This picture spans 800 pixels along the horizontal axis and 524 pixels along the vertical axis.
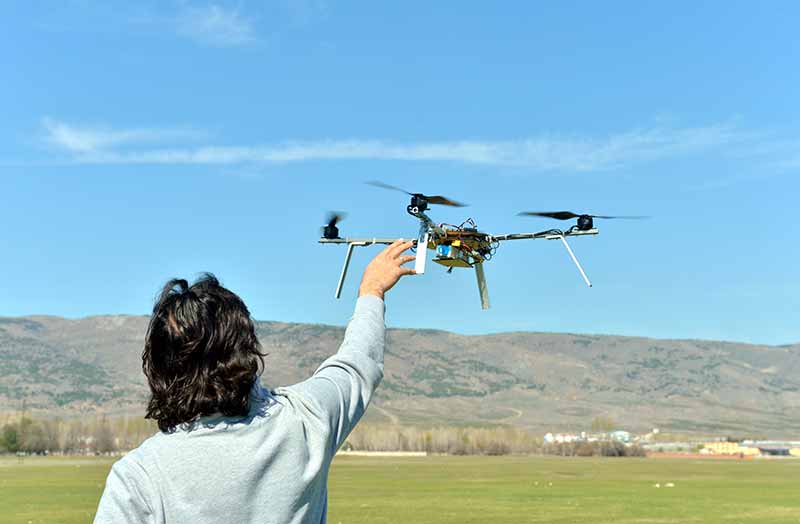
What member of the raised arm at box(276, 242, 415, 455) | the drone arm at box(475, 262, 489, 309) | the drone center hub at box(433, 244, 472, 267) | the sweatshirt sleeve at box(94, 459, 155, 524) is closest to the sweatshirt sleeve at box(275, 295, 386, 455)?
the raised arm at box(276, 242, 415, 455)

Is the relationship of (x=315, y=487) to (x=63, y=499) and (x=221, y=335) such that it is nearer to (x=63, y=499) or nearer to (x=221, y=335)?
(x=221, y=335)

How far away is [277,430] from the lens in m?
3.71

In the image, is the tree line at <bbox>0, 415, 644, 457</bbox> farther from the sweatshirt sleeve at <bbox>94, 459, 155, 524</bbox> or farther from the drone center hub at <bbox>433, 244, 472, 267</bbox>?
the sweatshirt sleeve at <bbox>94, 459, 155, 524</bbox>

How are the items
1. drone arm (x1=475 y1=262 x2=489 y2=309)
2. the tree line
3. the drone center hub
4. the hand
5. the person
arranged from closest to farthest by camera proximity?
the person, the hand, drone arm (x1=475 y1=262 x2=489 y2=309), the drone center hub, the tree line

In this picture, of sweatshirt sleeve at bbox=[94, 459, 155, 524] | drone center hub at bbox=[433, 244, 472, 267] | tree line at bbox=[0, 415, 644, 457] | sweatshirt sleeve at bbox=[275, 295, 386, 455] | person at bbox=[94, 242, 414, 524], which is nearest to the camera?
sweatshirt sleeve at bbox=[94, 459, 155, 524]

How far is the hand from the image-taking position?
14.4 ft

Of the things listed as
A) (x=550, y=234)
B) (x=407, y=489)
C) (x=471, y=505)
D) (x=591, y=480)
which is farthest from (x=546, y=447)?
(x=550, y=234)

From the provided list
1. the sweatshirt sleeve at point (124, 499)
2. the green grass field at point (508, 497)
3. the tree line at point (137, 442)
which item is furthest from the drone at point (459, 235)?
the tree line at point (137, 442)

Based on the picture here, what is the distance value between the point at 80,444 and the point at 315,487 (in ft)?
629

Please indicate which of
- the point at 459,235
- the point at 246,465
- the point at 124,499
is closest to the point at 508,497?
the point at 459,235

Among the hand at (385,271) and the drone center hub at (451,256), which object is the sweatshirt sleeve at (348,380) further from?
the drone center hub at (451,256)

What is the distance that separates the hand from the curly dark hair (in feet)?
2.56

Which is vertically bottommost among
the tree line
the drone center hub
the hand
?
the tree line

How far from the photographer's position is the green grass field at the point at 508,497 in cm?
5319
